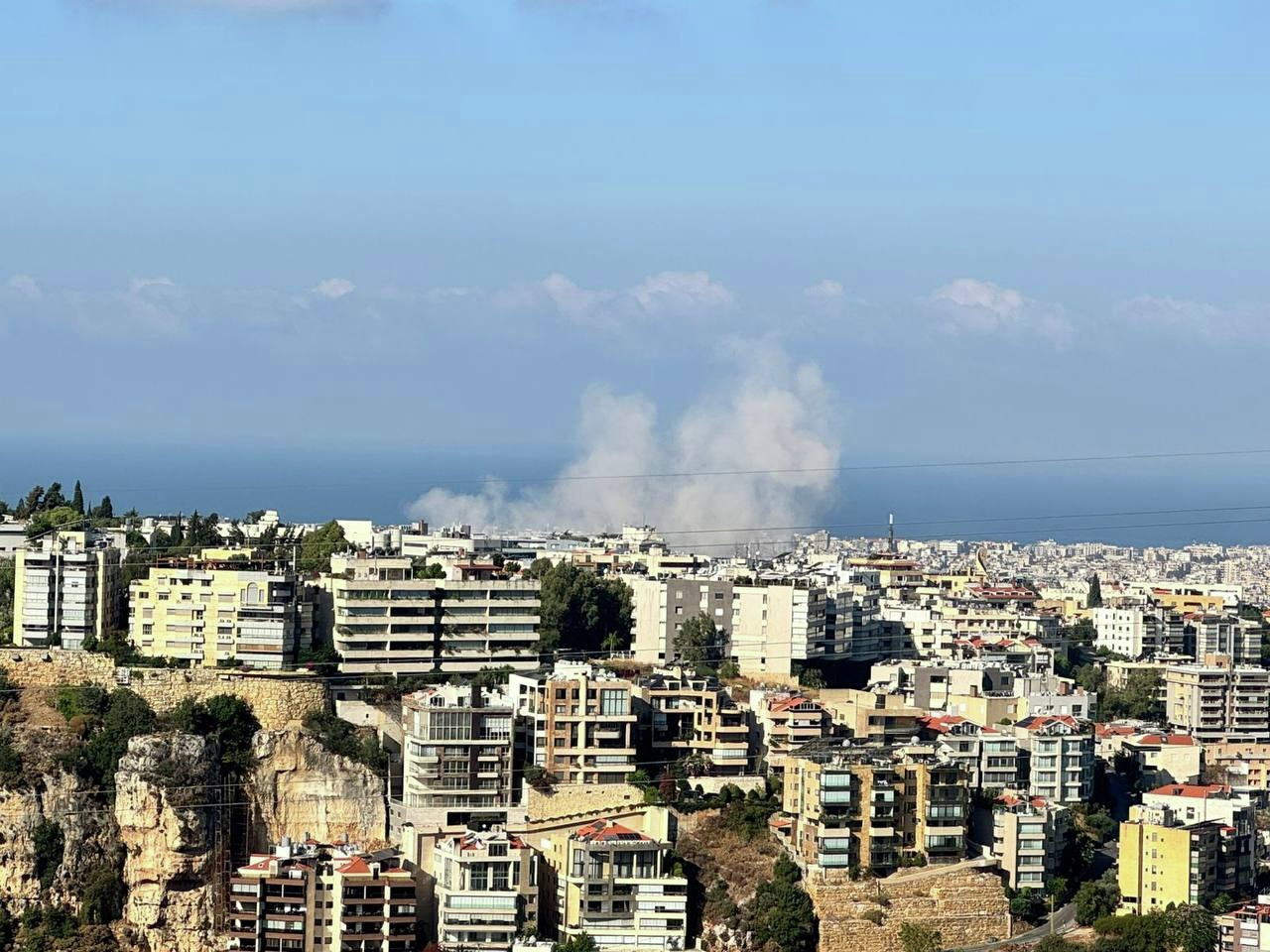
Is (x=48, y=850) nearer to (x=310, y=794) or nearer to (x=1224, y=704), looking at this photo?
(x=310, y=794)

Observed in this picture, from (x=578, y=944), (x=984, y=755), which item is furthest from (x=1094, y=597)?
(x=578, y=944)

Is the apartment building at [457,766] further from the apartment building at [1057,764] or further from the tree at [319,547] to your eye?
the apartment building at [1057,764]

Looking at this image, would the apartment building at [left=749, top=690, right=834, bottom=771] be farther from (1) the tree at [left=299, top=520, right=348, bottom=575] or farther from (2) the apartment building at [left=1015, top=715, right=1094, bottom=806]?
(1) the tree at [left=299, top=520, right=348, bottom=575]

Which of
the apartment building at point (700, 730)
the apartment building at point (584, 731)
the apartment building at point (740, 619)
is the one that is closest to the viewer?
the apartment building at point (584, 731)

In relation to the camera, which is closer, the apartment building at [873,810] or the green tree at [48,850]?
the green tree at [48,850]

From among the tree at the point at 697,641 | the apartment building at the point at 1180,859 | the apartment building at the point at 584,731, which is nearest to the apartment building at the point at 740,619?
the tree at the point at 697,641

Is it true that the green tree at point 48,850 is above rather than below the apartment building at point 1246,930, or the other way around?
above

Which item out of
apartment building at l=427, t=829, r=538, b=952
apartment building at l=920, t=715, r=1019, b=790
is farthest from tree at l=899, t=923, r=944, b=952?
apartment building at l=427, t=829, r=538, b=952

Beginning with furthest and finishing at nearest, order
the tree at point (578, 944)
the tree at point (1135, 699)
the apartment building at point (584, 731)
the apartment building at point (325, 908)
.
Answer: the tree at point (1135, 699)
the apartment building at point (584, 731)
the apartment building at point (325, 908)
the tree at point (578, 944)
